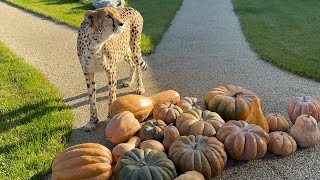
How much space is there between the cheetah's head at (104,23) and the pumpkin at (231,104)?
62.4 inches

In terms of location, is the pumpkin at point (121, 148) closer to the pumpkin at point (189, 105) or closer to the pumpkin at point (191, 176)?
the pumpkin at point (191, 176)

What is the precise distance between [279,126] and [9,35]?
882cm

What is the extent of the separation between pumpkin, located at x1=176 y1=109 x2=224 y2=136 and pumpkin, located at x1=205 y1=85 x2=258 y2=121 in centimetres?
20

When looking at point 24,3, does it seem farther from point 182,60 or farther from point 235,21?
point 182,60

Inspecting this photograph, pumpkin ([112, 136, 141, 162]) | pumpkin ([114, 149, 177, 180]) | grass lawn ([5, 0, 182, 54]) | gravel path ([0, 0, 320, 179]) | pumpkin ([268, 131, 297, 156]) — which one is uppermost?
pumpkin ([114, 149, 177, 180])

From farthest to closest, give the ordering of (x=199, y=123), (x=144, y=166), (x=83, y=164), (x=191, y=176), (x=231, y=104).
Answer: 1. (x=231, y=104)
2. (x=199, y=123)
3. (x=83, y=164)
4. (x=144, y=166)
5. (x=191, y=176)

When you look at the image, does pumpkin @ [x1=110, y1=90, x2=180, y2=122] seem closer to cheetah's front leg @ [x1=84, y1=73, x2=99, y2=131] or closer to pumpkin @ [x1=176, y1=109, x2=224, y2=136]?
cheetah's front leg @ [x1=84, y1=73, x2=99, y2=131]

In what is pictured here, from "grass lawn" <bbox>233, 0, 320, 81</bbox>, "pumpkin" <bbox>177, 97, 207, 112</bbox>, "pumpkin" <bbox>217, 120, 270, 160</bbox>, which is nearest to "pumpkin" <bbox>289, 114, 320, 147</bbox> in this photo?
"pumpkin" <bbox>217, 120, 270, 160</bbox>

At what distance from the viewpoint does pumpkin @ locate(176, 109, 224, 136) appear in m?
4.60

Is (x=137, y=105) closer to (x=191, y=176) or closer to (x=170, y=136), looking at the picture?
(x=170, y=136)

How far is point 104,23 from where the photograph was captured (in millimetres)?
4910

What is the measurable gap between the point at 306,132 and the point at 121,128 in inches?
89.0

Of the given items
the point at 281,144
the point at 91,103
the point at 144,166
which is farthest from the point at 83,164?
the point at 281,144

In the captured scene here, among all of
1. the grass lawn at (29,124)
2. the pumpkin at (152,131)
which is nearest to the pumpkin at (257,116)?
the pumpkin at (152,131)
